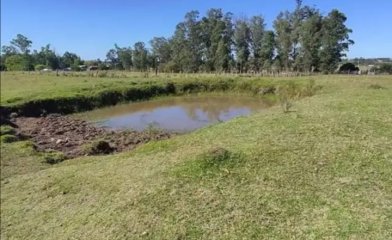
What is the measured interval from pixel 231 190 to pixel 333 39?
1439 inches

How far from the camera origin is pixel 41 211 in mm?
7645

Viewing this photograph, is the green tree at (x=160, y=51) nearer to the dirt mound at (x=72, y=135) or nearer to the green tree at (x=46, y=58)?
the green tree at (x=46, y=58)

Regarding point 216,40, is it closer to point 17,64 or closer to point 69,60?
point 17,64

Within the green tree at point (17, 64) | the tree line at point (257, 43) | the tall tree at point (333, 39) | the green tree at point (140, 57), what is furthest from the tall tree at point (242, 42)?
the green tree at point (17, 64)

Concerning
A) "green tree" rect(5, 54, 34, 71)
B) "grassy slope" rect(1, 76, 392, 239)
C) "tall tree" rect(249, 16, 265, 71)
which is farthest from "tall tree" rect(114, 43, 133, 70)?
"grassy slope" rect(1, 76, 392, 239)

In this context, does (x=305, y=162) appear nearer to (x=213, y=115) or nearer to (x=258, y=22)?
(x=213, y=115)

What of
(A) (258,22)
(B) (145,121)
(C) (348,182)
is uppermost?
(A) (258,22)

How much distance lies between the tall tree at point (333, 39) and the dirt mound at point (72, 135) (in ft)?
92.5

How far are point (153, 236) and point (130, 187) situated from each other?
173 cm

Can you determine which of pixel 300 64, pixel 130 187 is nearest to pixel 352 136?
pixel 130 187

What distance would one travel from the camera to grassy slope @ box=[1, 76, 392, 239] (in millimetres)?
5836

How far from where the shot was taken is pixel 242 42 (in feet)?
171

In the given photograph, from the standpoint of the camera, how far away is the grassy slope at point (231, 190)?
5836 mm

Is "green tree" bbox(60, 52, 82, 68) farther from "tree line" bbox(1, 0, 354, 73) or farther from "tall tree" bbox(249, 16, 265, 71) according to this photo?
"tall tree" bbox(249, 16, 265, 71)
